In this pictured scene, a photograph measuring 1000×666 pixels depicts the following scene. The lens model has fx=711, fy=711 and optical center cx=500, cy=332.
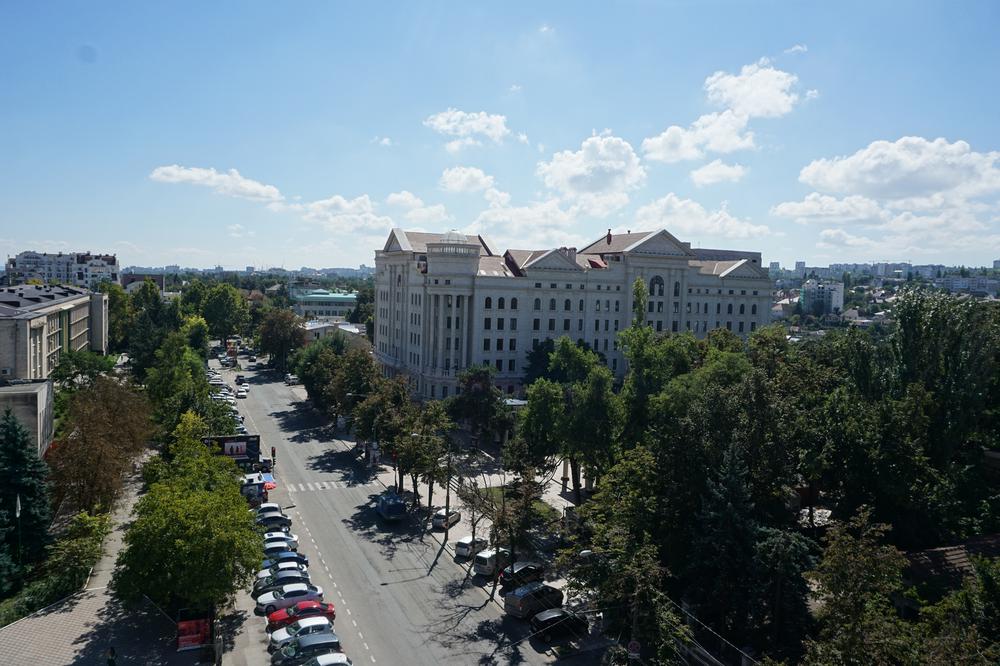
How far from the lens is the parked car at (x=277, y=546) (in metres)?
32.5

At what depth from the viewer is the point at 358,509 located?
4084 cm

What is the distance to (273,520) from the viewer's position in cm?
3656

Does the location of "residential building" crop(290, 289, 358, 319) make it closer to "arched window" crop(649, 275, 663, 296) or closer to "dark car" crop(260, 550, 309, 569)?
"arched window" crop(649, 275, 663, 296)

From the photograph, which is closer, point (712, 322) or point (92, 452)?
point (92, 452)

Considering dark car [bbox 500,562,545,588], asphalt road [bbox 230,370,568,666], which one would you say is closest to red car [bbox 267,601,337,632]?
asphalt road [bbox 230,370,568,666]

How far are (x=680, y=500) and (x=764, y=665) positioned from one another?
8448 millimetres

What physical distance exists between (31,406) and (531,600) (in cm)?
3025

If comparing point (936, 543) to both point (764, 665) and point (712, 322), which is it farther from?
point (712, 322)

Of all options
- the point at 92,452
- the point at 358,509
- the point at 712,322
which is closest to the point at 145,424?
the point at 92,452

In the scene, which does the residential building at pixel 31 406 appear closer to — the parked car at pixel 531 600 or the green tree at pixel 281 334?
the parked car at pixel 531 600

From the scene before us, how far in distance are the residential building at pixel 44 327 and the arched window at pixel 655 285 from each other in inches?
2243

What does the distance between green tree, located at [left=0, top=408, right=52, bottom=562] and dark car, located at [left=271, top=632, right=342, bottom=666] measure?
47.7ft

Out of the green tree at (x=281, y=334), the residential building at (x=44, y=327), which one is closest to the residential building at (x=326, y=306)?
the green tree at (x=281, y=334)

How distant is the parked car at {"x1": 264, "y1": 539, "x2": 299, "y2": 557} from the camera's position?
1278 inches
